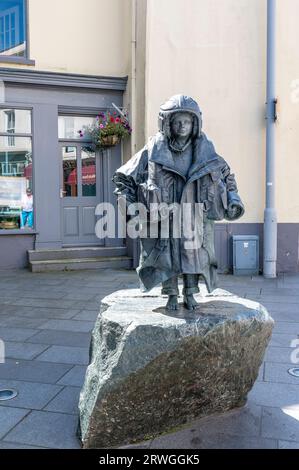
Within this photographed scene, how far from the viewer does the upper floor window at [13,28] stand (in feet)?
33.4

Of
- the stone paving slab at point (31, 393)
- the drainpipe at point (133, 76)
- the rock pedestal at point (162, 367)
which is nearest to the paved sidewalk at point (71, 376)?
the stone paving slab at point (31, 393)

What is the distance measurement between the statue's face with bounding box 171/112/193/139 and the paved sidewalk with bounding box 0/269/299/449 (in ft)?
6.72

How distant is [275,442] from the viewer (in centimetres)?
329

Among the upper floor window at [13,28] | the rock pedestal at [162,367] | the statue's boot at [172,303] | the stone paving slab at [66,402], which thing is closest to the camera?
the rock pedestal at [162,367]

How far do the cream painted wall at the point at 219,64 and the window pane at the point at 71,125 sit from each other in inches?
81.5

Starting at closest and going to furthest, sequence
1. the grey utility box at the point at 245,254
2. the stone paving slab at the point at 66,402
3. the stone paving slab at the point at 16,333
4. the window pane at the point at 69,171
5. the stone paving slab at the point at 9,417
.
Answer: the stone paving slab at the point at 9,417, the stone paving slab at the point at 66,402, the stone paving slab at the point at 16,333, the grey utility box at the point at 245,254, the window pane at the point at 69,171

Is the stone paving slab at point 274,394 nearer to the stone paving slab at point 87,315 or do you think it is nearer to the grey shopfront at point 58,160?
the stone paving slab at point 87,315

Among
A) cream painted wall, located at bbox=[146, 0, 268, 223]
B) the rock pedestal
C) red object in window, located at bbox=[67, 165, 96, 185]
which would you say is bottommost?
the rock pedestal

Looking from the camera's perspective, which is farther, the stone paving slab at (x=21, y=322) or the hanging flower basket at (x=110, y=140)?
the hanging flower basket at (x=110, y=140)

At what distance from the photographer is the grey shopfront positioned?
33.2 ft

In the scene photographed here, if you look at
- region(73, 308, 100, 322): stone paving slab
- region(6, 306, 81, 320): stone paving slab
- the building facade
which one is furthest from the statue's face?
the building facade

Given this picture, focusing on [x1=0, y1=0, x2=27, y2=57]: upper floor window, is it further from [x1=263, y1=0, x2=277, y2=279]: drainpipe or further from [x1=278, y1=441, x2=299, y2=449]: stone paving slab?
[x1=278, y1=441, x2=299, y2=449]: stone paving slab
